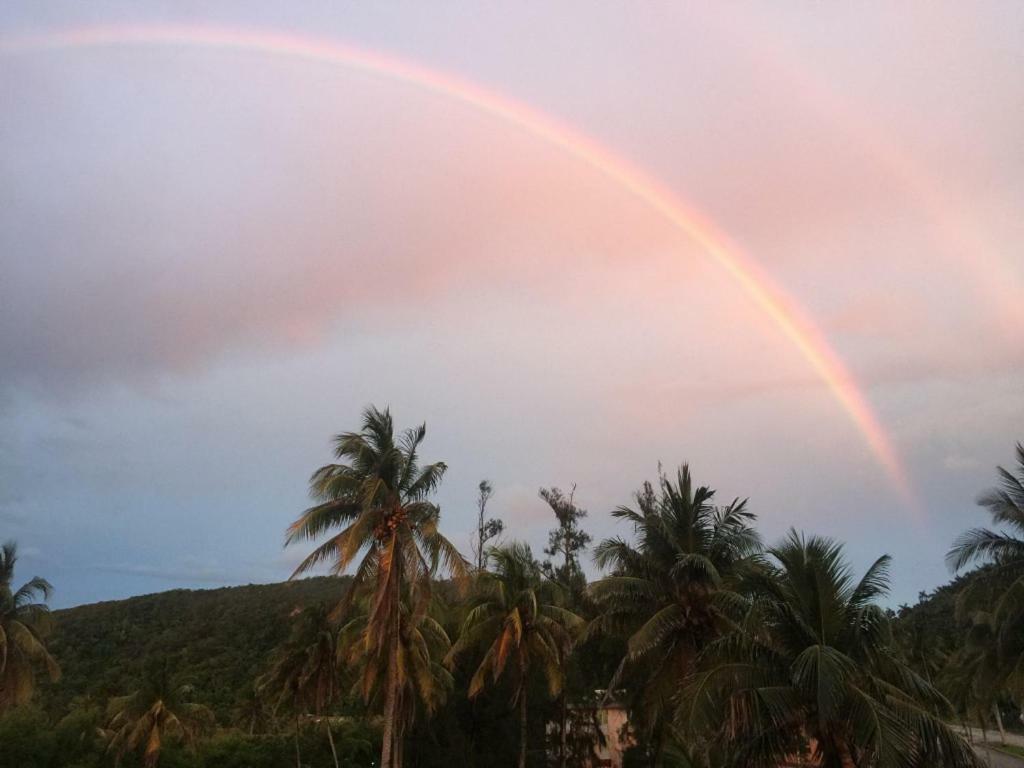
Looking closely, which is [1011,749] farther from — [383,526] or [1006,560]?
[383,526]

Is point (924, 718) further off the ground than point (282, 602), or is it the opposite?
point (282, 602)

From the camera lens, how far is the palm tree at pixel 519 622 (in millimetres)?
29844

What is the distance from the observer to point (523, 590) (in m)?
31.3

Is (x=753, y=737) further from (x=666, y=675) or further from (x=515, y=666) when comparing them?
(x=515, y=666)

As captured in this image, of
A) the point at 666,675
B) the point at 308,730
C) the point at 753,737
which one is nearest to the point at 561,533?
the point at 308,730

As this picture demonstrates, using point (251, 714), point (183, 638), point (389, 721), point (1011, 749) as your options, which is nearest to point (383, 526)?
point (389, 721)

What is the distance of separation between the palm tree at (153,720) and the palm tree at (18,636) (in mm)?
4053

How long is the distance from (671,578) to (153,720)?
23.0 meters

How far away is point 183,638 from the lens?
64.8 m

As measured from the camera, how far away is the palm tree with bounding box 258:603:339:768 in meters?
35.3

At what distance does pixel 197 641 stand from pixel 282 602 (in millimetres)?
11927

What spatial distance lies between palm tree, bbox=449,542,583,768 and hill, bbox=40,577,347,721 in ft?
71.8

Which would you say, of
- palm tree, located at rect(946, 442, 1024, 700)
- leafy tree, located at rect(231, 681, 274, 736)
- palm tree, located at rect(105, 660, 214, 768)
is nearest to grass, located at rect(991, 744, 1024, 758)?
palm tree, located at rect(946, 442, 1024, 700)

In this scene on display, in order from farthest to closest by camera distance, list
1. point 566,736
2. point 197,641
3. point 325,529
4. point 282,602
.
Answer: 1. point 282,602
2. point 197,641
3. point 566,736
4. point 325,529
